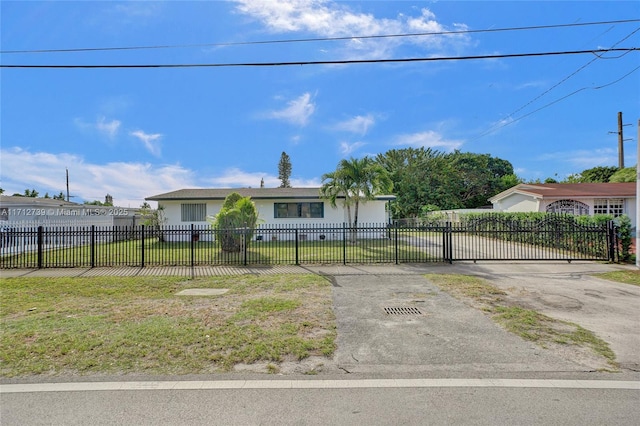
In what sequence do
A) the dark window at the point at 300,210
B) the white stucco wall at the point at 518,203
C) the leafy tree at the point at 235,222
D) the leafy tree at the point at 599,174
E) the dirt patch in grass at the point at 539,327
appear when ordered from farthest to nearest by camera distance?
the leafy tree at the point at 599,174 < the white stucco wall at the point at 518,203 < the dark window at the point at 300,210 < the leafy tree at the point at 235,222 < the dirt patch in grass at the point at 539,327

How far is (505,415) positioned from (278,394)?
211 cm

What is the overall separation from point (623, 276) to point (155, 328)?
12158 millimetres

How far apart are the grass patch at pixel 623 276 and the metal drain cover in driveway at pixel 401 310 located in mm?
6859

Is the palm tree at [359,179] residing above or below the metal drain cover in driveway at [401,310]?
above

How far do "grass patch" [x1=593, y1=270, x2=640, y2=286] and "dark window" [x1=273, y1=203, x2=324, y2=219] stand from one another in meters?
14.7

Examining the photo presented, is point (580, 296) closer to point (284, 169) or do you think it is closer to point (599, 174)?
point (599, 174)

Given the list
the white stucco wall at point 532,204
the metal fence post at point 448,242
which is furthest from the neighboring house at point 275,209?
the white stucco wall at point 532,204

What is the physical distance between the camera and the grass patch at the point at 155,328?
12.8 feet

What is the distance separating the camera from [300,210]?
70.4 ft

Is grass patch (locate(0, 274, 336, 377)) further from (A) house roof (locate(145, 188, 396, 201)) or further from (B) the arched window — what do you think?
(B) the arched window

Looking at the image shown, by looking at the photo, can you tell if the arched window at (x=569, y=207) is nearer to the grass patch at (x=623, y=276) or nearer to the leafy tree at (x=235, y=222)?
the grass patch at (x=623, y=276)

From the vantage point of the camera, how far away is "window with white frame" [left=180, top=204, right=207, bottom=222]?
69.6 ft

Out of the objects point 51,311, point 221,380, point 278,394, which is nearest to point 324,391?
point 278,394

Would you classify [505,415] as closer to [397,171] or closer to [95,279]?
[95,279]
